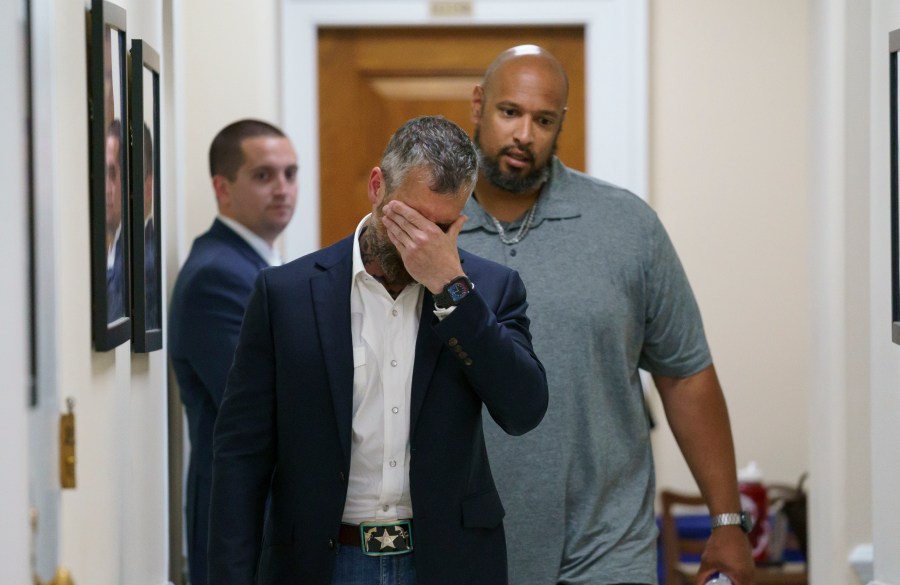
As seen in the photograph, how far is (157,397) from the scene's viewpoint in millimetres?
2826

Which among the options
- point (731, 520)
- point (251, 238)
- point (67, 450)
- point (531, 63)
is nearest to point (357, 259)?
point (67, 450)

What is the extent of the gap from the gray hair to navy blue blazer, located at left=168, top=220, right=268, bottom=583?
1.29m

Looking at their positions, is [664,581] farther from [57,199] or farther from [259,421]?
[57,199]

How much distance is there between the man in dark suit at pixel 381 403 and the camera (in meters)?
2.02

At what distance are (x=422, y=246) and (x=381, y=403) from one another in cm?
30

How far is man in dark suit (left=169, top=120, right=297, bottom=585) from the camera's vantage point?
10.6 feet

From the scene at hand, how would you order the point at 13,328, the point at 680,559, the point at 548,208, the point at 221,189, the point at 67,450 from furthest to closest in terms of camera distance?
the point at 680,559, the point at 221,189, the point at 548,208, the point at 67,450, the point at 13,328

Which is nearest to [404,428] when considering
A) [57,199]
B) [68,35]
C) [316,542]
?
[316,542]

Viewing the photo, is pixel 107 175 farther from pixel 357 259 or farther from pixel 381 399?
pixel 381 399

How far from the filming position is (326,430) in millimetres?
2074

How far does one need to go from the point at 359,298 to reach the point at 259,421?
10.8 inches

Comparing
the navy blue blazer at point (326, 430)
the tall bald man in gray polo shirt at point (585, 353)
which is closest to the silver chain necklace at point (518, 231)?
the tall bald man in gray polo shirt at point (585, 353)

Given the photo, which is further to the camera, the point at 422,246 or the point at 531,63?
the point at 531,63

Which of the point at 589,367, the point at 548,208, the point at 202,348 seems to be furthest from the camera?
the point at 202,348
